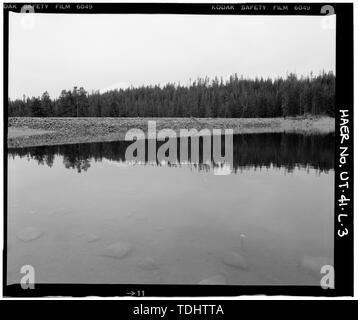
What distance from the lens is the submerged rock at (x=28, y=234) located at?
16.2ft

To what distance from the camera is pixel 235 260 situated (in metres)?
4.52

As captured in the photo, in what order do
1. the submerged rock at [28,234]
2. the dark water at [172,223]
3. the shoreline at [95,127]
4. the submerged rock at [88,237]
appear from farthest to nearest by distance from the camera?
1. the shoreline at [95,127]
2. the submerged rock at [88,237]
3. the submerged rock at [28,234]
4. the dark water at [172,223]

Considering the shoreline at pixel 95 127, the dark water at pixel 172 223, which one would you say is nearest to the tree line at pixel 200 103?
the shoreline at pixel 95 127

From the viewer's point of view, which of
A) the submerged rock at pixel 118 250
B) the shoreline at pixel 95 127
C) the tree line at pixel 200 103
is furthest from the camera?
the tree line at pixel 200 103

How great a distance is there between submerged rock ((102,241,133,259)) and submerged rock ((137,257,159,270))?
386 millimetres

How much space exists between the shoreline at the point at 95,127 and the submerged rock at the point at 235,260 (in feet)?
38.9

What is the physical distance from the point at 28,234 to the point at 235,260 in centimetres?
343

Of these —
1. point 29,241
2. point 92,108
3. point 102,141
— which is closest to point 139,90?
point 92,108

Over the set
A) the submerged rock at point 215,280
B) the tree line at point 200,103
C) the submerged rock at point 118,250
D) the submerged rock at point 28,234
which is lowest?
the submerged rock at point 215,280

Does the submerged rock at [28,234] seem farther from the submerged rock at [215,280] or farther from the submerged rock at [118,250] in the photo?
the submerged rock at [215,280]

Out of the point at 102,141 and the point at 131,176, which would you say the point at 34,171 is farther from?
the point at 102,141

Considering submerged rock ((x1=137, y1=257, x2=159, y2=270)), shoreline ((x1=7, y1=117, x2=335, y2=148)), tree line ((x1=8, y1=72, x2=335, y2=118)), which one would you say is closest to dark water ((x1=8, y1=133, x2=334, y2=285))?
submerged rock ((x1=137, y1=257, x2=159, y2=270))

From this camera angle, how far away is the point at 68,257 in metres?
4.63

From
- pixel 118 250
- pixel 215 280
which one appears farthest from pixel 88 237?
pixel 215 280
